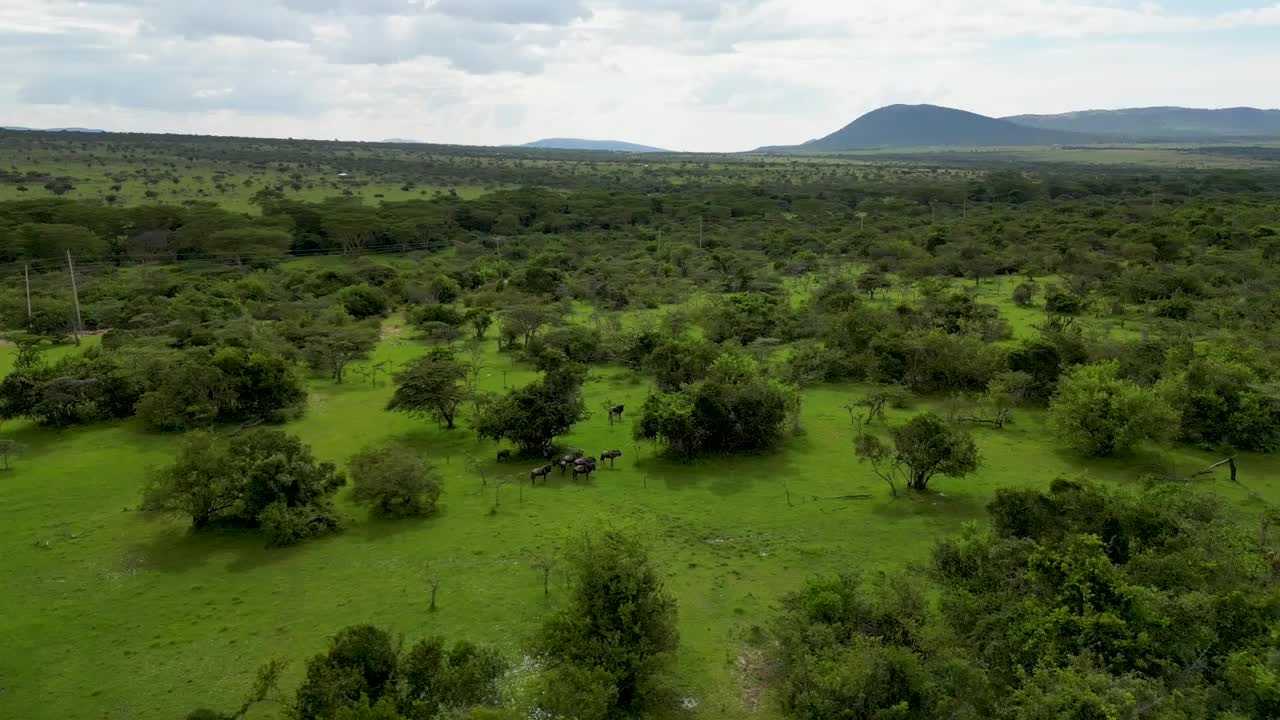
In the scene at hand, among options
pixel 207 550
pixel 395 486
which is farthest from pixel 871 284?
pixel 207 550

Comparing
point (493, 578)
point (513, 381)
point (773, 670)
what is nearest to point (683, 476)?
point (493, 578)

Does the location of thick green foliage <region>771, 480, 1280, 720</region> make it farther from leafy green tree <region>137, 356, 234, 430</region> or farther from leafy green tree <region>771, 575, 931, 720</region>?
leafy green tree <region>137, 356, 234, 430</region>

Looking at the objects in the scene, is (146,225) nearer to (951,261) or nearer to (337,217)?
(337,217)

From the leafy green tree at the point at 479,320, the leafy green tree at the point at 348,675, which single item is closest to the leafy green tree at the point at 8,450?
the leafy green tree at the point at 348,675

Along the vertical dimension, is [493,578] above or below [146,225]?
below

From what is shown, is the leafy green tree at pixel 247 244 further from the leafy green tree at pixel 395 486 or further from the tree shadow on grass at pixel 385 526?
the tree shadow on grass at pixel 385 526

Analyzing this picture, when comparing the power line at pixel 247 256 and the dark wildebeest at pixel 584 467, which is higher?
the power line at pixel 247 256

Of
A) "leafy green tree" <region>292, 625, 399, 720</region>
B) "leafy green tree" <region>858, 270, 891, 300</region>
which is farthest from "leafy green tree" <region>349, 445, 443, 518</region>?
"leafy green tree" <region>858, 270, 891, 300</region>
